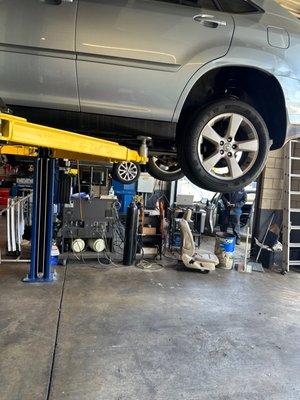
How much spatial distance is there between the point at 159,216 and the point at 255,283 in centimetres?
212

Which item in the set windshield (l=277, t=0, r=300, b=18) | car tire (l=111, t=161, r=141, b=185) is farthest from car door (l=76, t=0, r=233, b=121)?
car tire (l=111, t=161, r=141, b=185)

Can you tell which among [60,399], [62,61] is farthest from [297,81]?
[60,399]

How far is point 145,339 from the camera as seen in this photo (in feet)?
10.7

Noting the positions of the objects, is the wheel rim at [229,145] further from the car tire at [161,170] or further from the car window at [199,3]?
the car tire at [161,170]

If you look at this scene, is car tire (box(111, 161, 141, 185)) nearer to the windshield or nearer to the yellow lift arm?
the windshield

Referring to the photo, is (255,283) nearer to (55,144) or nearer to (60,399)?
(60,399)

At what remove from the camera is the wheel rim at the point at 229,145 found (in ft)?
6.63

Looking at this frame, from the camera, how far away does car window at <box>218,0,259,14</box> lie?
1.97 metres

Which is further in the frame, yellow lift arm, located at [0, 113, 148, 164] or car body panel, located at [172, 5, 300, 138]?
car body panel, located at [172, 5, 300, 138]

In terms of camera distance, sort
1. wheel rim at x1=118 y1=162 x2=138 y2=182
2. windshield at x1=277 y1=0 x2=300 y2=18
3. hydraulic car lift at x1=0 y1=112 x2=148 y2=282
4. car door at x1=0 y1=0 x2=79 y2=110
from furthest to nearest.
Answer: wheel rim at x1=118 y1=162 x2=138 y2=182 → windshield at x1=277 y1=0 x2=300 y2=18 → hydraulic car lift at x1=0 y1=112 x2=148 y2=282 → car door at x1=0 y1=0 x2=79 y2=110

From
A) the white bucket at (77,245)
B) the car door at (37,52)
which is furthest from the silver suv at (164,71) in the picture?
the white bucket at (77,245)

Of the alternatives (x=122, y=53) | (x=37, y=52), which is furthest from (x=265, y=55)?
(x=37, y=52)

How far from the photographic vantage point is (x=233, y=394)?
2.56m

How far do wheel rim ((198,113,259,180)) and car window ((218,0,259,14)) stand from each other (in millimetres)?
619
